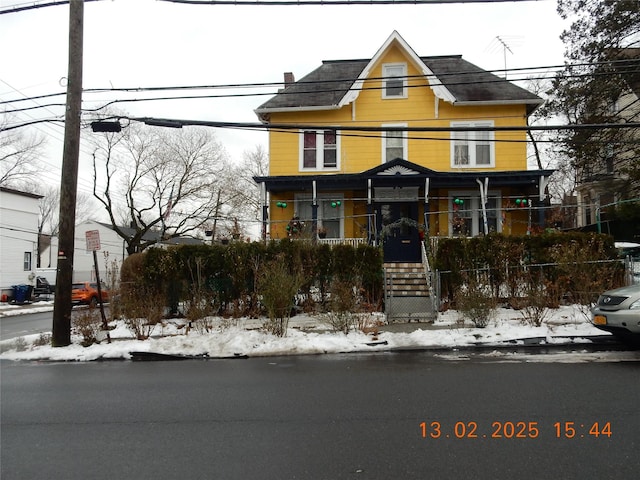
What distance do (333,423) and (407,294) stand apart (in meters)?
9.44

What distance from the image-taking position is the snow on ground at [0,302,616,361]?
9.60 meters

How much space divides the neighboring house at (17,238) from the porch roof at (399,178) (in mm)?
22242

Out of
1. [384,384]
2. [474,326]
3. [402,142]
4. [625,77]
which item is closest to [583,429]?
[384,384]

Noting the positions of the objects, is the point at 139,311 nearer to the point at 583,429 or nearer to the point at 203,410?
Result: the point at 203,410

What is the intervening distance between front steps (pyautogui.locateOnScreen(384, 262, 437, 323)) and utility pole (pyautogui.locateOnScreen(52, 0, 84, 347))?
7673 mm

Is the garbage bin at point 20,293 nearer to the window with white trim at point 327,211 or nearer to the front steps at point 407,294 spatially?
the window with white trim at point 327,211

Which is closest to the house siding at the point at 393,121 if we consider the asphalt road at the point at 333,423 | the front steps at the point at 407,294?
the front steps at the point at 407,294

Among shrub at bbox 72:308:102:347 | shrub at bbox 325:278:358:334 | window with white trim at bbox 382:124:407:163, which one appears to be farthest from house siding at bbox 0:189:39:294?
shrub at bbox 325:278:358:334

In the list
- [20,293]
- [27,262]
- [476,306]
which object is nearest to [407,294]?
[476,306]

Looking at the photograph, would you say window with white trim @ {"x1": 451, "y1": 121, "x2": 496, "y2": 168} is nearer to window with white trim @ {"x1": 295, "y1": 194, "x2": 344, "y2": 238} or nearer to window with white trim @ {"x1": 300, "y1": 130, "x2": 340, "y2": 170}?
window with white trim @ {"x1": 300, "y1": 130, "x2": 340, "y2": 170}

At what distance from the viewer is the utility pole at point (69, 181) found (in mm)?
10453

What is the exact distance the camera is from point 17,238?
3203 cm

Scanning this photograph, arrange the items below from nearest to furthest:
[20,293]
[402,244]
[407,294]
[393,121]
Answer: [407,294]
[402,244]
[393,121]
[20,293]

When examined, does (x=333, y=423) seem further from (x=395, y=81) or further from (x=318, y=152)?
(x=395, y=81)
